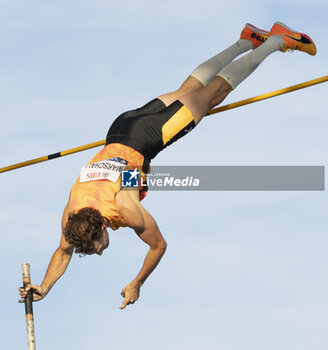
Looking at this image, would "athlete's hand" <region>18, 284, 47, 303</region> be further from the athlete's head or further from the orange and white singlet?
the orange and white singlet

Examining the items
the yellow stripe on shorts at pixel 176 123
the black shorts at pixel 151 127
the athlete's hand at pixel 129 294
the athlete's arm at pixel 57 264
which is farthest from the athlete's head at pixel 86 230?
the yellow stripe on shorts at pixel 176 123

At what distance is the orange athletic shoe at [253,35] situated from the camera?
10.6 m

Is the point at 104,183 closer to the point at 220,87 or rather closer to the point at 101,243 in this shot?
the point at 101,243

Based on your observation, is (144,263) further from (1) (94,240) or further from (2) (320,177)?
(2) (320,177)

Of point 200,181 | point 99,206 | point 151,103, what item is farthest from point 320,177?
point 99,206

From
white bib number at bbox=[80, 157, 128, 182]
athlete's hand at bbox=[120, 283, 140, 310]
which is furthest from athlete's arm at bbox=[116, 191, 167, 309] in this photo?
white bib number at bbox=[80, 157, 128, 182]

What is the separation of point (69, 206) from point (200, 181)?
1901mm

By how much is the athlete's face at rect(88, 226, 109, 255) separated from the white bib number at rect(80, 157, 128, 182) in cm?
53

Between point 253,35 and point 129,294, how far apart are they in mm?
3803

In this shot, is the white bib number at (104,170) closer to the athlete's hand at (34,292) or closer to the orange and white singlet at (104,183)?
the orange and white singlet at (104,183)

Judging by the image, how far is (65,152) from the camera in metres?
10.7

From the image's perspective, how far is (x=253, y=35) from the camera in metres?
10.7

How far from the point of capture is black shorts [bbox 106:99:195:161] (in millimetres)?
9039

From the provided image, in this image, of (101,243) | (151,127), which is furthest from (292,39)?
(101,243)
